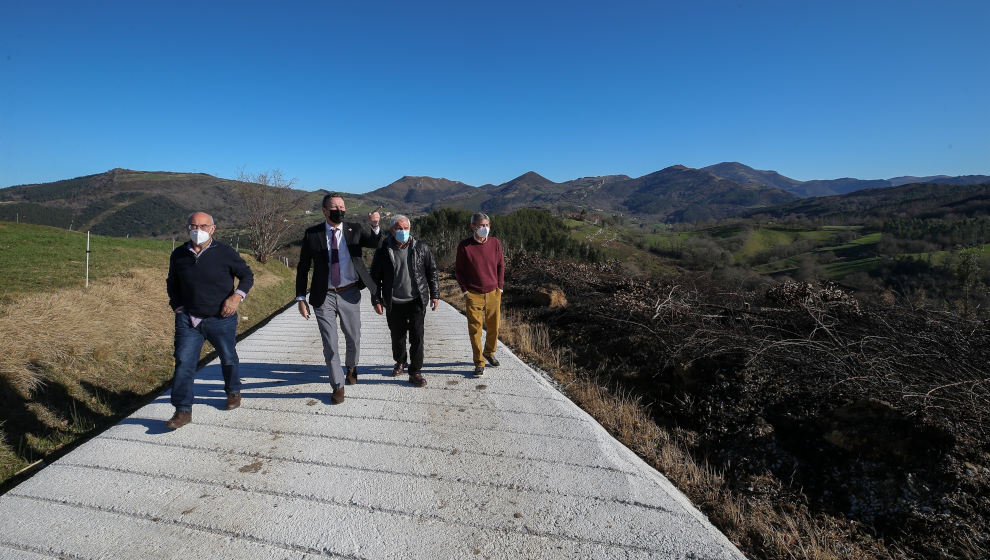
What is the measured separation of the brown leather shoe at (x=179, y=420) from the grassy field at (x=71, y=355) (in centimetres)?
104

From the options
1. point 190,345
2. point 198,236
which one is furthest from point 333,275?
point 190,345

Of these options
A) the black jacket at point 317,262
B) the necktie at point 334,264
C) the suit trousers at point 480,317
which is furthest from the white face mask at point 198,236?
the suit trousers at point 480,317

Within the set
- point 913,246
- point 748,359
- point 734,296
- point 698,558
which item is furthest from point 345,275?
point 913,246

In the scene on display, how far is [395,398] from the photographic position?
13.8 ft

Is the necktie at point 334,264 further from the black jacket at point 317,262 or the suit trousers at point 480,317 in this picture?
the suit trousers at point 480,317

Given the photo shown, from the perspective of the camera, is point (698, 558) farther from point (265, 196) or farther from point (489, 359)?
point (265, 196)

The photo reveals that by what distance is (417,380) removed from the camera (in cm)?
455

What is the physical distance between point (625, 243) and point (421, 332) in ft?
199

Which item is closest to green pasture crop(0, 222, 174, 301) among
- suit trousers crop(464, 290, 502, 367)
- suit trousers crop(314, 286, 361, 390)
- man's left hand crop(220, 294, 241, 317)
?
man's left hand crop(220, 294, 241, 317)

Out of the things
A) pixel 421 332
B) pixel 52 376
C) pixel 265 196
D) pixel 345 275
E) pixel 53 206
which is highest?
pixel 53 206

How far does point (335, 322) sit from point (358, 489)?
1.79m

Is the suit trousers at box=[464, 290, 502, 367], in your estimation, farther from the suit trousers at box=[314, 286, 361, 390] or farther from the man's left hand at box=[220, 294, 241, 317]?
the man's left hand at box=[220, 294, 241, 317]

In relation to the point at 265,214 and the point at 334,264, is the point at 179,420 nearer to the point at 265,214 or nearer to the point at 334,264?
the point at 334,264

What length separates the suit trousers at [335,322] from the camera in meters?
3.94
